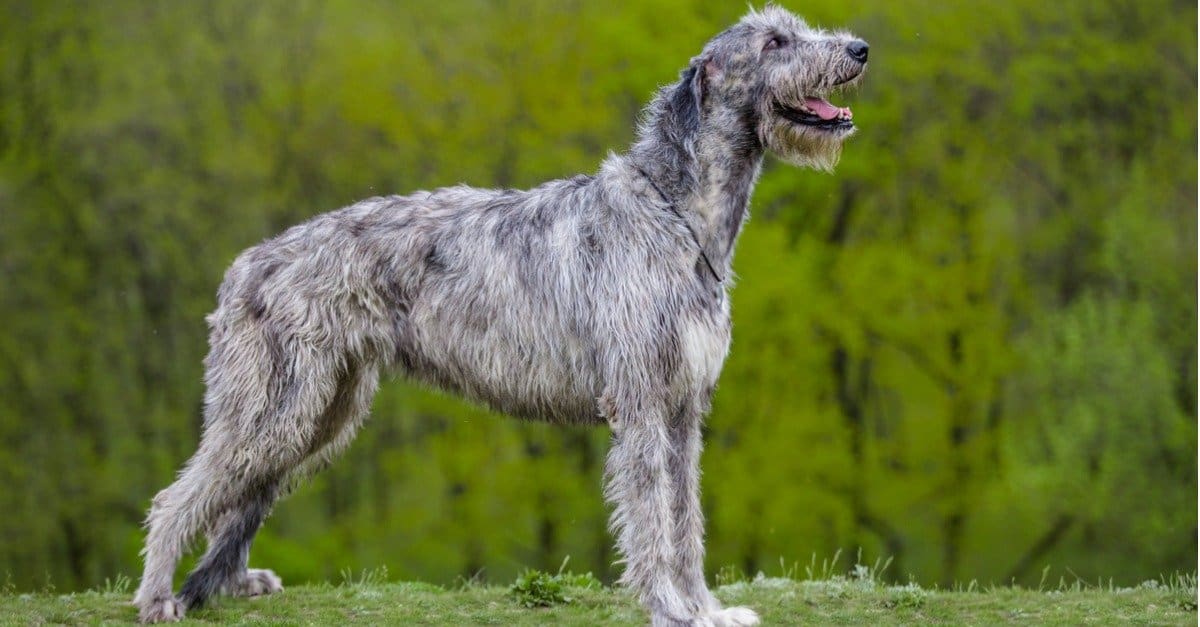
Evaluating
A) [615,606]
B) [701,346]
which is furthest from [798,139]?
[615,606]

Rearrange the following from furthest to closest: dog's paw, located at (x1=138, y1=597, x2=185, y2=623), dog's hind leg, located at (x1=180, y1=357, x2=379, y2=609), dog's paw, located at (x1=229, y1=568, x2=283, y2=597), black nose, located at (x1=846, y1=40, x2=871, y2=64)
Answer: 1. dog's paw, located at (x1=229, y1=568, x2=283, y2=597)
2. dog's hind leg, located at (x1=180, y1=357, x2=379, y2=609)
3. dog's paw, located at (x1=138, y1=597, x2=185, y2=623)
4. black nose, located at (x1=846, y1=40, x2=871, y2=64)

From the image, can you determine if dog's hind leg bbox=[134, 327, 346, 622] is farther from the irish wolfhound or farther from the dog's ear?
the dog's ear

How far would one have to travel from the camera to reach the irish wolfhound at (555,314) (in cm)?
645

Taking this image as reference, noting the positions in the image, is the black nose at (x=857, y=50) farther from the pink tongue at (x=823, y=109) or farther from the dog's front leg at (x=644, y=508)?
the dog's front leg at (x=644, y=508)

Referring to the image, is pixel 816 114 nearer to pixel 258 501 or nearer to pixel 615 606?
pixel 615 606

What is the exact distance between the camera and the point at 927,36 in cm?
1936

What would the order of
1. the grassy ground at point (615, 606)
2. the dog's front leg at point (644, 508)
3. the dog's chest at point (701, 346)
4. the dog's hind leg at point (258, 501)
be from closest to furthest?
the dog's front leg at point (644, 508), the dog's chest at point (701, 346), the grassy ground at point (615, 606), the dog's hind leg at point (258, 501)

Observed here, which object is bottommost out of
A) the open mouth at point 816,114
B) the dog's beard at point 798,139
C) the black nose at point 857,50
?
the dog's beard at point 798,139

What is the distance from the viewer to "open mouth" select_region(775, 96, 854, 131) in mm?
6668

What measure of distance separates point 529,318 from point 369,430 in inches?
512

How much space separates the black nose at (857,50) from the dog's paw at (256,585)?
A: 4533 mm

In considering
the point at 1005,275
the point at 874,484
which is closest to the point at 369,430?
the point at 874,484

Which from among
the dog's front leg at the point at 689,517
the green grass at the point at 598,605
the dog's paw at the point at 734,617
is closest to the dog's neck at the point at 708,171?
the dog's front leg at the point at 689,517

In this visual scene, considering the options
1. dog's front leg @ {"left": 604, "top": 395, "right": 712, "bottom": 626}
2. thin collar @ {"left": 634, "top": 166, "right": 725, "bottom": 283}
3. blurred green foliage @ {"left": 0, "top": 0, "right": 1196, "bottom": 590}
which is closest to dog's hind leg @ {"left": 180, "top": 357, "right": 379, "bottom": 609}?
dog's front leg @ {"left": 604, "top": 395, "right": 712, "bottom": 626}
